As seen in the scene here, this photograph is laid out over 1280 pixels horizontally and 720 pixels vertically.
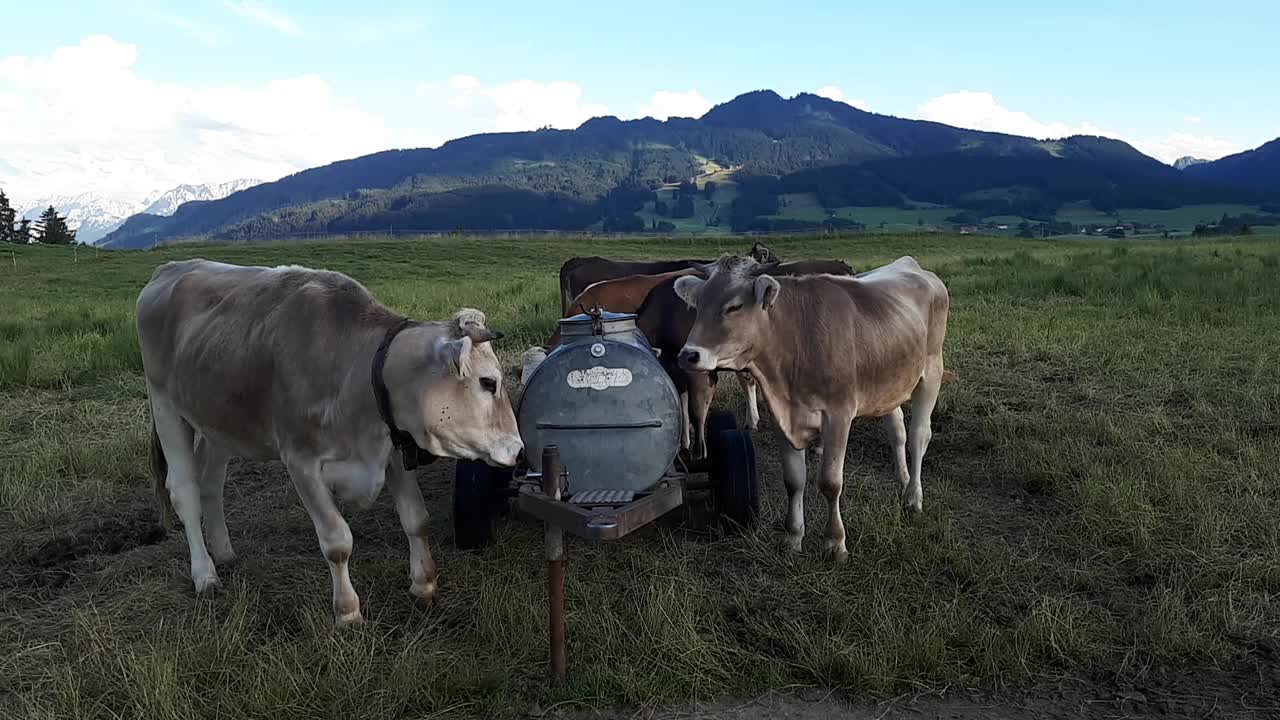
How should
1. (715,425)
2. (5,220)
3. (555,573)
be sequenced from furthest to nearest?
(5,220), (715,425), (555,573)

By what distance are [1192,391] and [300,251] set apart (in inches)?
1778

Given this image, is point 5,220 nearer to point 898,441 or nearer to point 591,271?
point 591,271

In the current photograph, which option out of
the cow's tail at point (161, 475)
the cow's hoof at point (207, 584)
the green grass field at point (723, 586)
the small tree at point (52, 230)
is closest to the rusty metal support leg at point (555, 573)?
the green grass field at point (723, 586)

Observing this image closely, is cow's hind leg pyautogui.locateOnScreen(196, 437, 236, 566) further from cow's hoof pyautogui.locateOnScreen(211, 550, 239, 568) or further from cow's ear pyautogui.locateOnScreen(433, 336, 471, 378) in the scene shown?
cow's ear pyautogui.locateOnScreen(433, 336, 471, 378)

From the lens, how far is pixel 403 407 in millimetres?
3977

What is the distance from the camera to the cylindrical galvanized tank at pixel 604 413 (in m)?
4.52

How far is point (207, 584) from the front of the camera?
4.81 metres

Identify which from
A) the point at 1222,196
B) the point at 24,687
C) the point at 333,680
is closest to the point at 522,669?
the point at 333,680

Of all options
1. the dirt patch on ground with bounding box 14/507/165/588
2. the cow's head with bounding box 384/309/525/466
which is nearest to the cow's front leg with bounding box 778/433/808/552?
the cow's head with bounding box 384/309/525/466

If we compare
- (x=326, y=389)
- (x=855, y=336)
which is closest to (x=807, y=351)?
(x=855, y=336)

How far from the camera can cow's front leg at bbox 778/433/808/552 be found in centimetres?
527

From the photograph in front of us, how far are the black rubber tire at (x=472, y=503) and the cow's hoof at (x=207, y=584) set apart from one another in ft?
4.54

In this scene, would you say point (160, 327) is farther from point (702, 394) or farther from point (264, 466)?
point (702, 394)

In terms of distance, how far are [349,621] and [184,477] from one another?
160 cm
